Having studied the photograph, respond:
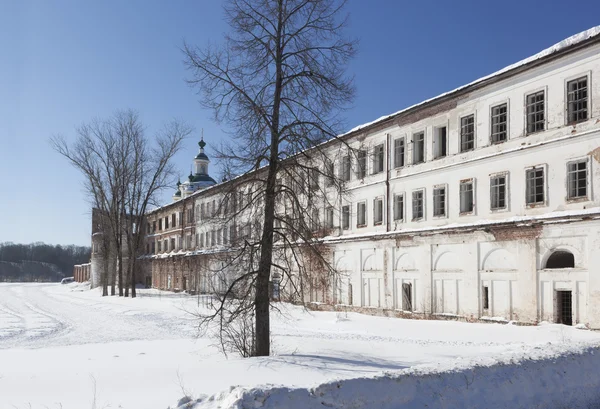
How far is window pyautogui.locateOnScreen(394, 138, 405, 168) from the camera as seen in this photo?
29.0 metres

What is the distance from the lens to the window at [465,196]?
24891 millimetres

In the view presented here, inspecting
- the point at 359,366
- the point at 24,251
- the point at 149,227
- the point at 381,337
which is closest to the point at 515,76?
the point at 381,337

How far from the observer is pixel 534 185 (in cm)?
2194

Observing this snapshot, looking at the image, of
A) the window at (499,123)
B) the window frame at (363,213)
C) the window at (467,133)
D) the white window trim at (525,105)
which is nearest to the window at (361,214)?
the window frame at (363,213)

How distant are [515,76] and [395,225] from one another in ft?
31.2

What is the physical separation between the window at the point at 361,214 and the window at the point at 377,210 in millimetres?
906

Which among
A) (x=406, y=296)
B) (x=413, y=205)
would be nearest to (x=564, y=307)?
(x=406, y=296)

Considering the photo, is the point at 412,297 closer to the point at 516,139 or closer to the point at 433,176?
the point at 433,176

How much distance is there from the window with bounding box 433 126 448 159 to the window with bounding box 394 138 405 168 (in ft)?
7.65

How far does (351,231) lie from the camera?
1277 inches

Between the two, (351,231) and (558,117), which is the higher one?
(558,117)

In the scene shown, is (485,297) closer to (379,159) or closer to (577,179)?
(577,179)

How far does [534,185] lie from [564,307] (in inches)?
186

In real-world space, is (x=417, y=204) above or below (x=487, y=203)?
above
